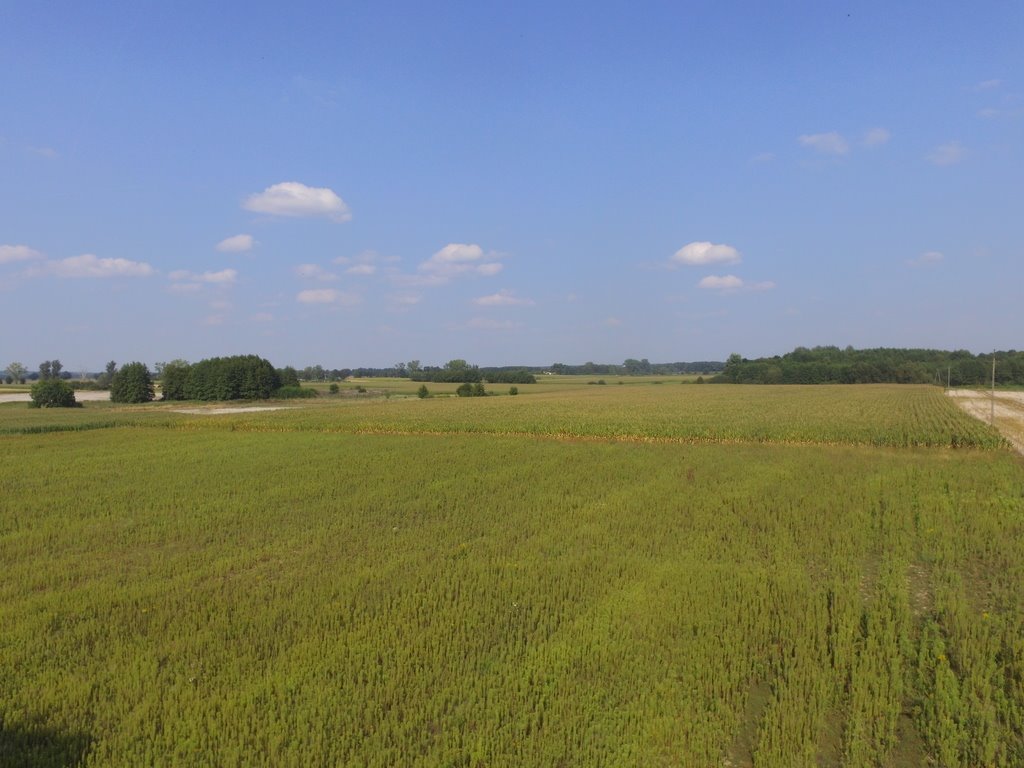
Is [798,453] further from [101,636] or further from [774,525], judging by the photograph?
[101,636]

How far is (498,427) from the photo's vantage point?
36.2 meters

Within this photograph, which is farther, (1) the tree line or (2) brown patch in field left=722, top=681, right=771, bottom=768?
(1) the tree line

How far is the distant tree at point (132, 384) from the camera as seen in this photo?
8744 cm

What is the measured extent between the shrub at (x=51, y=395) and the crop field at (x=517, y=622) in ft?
218

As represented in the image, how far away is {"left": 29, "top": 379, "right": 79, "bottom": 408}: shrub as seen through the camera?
72250 millimetres

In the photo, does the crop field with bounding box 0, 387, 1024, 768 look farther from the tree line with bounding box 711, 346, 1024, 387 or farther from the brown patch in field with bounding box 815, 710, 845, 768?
the tree line with bounding box 711, 346, 1024, 387

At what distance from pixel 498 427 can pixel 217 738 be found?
100 ft

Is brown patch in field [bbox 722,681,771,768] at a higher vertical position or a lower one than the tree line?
lower

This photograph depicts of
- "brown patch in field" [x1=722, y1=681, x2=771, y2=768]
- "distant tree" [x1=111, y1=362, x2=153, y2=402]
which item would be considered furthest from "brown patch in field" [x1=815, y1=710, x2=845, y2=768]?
"distant tree" [x1=111, y1=362, x2=153, y2=402]

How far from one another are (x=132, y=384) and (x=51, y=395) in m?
15.1

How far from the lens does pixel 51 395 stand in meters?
72.6

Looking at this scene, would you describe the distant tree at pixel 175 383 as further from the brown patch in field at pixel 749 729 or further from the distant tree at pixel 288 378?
the brown patch in field at pixel 749 729

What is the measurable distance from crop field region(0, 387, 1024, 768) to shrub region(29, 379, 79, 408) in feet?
218

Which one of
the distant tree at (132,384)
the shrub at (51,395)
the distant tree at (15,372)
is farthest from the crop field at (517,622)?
the distant tree at (15,372)
